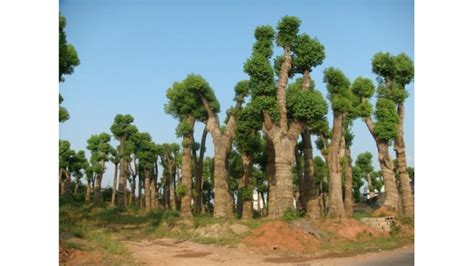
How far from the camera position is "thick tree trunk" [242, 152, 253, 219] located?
75.8 ft

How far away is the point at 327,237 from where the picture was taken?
16.5 meters

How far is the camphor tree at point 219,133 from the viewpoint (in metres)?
21.9

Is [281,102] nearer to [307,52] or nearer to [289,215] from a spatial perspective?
[307,52]

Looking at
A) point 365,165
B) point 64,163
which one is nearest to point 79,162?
point 64,163

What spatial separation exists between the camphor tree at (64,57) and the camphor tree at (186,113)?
8449 millimetres

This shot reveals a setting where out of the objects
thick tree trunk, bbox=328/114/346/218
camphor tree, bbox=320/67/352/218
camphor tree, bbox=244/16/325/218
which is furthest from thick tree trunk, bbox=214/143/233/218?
thick tree trunk, bbox=328/114/346/218

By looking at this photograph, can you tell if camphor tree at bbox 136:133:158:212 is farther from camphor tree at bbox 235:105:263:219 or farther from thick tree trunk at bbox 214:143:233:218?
thick tree trunk at bbox 214:143:233:218


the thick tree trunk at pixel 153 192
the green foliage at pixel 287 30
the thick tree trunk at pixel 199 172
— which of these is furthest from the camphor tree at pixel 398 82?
the thick tree trunk at pixel 153 192

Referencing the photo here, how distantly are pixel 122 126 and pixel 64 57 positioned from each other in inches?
719

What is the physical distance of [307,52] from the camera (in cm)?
1852

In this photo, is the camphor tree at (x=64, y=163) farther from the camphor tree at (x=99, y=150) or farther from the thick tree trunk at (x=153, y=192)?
the thick tree trunk at (x=153, y=192)
